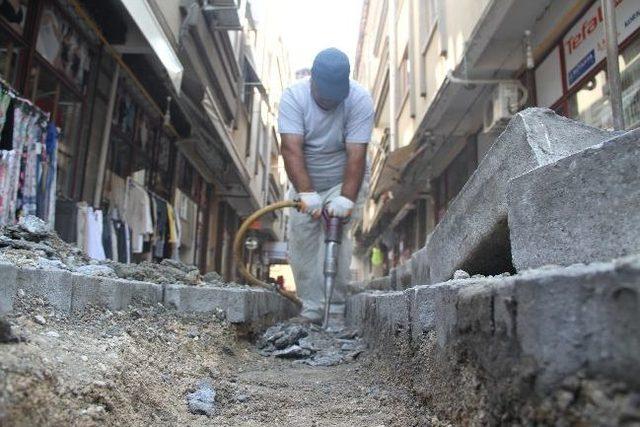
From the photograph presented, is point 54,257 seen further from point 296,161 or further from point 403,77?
point 403,77

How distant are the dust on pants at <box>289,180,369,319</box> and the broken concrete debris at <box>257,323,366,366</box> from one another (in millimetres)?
764

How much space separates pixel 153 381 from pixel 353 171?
10.1 ft

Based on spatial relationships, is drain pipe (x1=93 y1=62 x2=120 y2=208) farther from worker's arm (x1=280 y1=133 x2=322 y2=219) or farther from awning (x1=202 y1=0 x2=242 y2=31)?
worker's arm (x1=280 y1=133 x2=322 y2=219)

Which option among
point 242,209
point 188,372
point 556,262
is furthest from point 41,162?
point 242,209

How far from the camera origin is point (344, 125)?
15.8 feet

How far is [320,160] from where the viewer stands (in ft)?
16.3

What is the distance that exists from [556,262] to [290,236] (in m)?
3.56

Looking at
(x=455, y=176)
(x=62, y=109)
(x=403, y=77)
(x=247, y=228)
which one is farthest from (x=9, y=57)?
(x=403, y=77)

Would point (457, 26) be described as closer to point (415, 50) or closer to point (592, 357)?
point (415, 50)

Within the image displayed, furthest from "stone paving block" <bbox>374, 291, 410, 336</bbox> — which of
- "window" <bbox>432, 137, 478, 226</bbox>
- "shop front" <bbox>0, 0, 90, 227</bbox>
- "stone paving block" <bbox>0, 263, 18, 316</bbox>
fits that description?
"window" <bbox>432, 137, 478, 226</bbox>

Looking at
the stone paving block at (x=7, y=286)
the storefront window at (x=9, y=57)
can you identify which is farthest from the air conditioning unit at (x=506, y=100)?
the stone paving block at (x=7, y=286)

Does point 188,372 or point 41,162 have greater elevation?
point 41,162

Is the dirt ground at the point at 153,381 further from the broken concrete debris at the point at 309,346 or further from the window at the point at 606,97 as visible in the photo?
the window at the point at 606,97

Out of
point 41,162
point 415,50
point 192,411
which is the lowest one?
point 192,411
